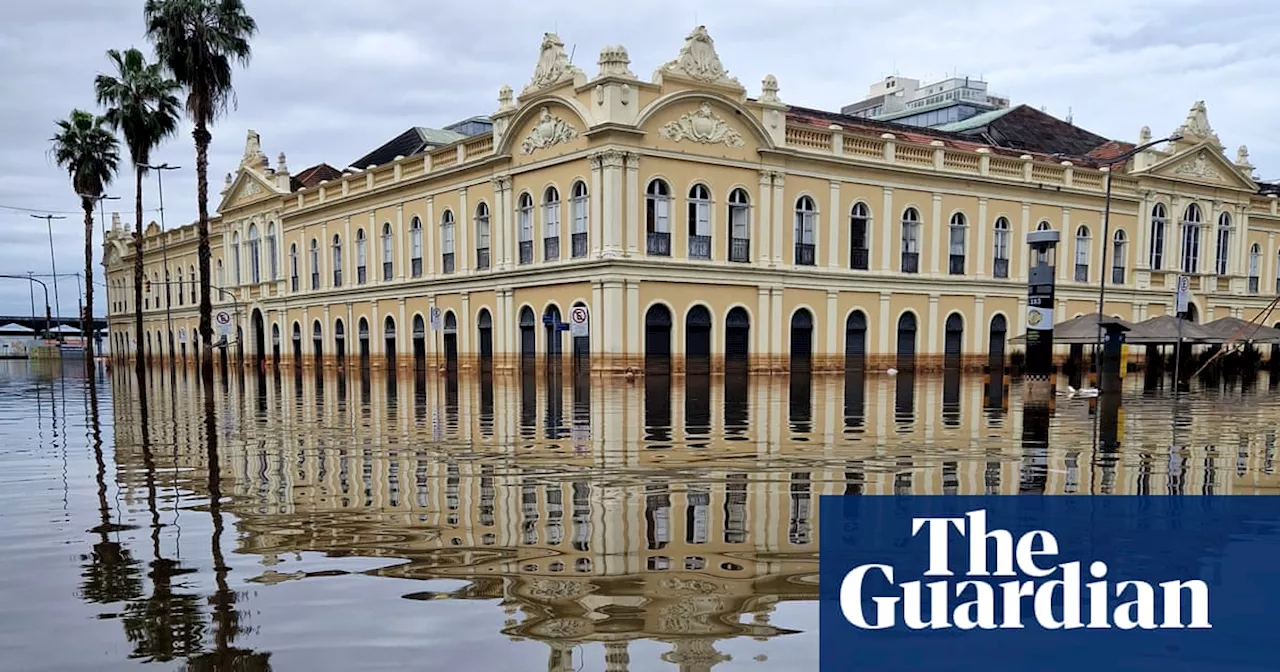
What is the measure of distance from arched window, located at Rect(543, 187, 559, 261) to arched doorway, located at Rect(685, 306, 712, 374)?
5.74 metres

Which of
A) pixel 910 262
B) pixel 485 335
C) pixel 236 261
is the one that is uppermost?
pixel 236 261

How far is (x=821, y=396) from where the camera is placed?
22500 millimetres

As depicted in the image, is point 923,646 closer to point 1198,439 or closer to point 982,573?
point 982,573

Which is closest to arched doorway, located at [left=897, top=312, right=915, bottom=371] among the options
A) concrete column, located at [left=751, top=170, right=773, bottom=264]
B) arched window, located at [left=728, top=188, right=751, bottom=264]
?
concrete column, located at [left=751, top=170, right=773, bottom=264]

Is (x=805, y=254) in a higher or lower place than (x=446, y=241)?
lower

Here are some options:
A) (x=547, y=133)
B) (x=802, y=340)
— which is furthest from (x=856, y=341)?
(x=547, y=133)

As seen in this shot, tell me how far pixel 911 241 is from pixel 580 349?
16.0 metres

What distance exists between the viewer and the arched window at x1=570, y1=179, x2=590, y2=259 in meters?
32.6

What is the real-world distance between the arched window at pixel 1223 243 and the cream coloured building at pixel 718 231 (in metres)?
0.14

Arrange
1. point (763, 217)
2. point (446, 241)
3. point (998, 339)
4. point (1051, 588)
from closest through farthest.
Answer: point (1051, 588) → point (763, 217) → point (446, 241) → point (998, 339)

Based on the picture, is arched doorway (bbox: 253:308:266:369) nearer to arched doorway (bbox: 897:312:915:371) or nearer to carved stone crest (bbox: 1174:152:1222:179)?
arched doorway (bbox: 897:312:915:371)

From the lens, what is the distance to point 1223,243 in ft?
163

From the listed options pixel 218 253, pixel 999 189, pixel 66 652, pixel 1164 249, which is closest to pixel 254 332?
pixel 218 253

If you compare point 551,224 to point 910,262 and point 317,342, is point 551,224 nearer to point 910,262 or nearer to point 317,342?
point 910,262
